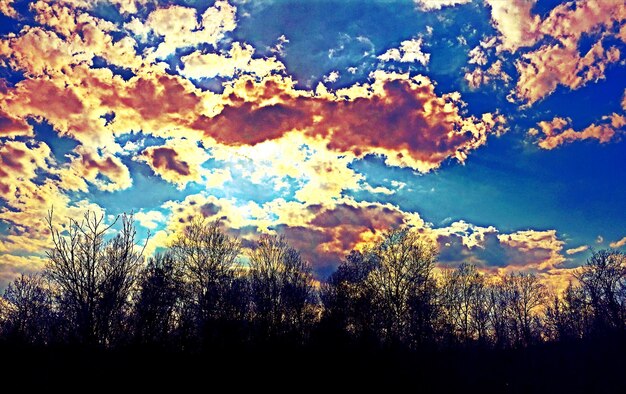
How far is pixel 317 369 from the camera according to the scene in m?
25.5

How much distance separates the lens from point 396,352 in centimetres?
3319

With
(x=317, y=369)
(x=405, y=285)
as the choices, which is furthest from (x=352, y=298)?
(x=317, y=369)

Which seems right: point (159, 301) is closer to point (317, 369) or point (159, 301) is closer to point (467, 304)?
point (317, 369)

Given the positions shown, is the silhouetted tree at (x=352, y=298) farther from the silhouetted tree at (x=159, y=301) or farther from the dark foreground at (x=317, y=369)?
the silhouetted tree at (x=159, y=301)

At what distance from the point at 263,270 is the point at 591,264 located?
4299 centimetres

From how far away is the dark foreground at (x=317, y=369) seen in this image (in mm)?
18562

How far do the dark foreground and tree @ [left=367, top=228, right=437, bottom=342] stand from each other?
6652 mm

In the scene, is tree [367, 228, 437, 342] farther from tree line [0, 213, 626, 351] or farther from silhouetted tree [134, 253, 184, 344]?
silhouetted tree [134, 253, 184, 344]

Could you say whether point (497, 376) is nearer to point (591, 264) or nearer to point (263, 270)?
point (263, 270)

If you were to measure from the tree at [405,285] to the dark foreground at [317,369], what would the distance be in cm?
665

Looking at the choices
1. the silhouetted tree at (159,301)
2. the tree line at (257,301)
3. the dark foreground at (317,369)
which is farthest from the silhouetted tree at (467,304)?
the silhouetted tree at (159,301)

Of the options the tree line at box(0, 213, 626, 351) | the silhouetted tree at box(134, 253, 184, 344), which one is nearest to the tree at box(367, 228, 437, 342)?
the tree line at box(0, 213, 626, 351)

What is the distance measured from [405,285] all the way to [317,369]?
20.7 metres

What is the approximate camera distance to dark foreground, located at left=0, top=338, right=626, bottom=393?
60.9 feet
